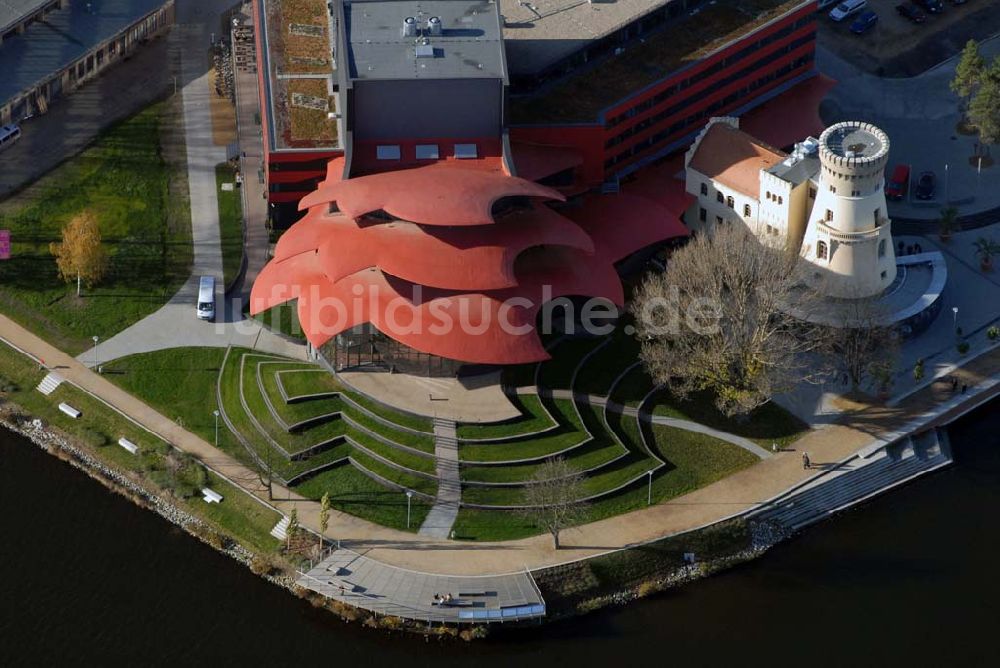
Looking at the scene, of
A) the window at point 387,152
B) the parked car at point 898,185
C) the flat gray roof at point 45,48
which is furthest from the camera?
the flat gray roof at point 45,48

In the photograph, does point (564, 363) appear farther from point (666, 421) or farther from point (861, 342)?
point (861, 342)

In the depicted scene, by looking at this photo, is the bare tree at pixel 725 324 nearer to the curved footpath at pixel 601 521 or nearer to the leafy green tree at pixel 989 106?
the curved footpath at pixel 601 521

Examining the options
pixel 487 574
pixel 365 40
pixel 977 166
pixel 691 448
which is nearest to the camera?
pixel 487 574

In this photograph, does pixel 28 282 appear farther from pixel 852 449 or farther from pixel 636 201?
pixel 852 449

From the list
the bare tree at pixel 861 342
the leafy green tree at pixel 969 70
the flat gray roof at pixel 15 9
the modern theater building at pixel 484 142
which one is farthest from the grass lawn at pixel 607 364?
the flat gray roof at pixel 15 9

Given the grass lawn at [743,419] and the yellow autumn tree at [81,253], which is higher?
the yellow autumn tree at [81,253]

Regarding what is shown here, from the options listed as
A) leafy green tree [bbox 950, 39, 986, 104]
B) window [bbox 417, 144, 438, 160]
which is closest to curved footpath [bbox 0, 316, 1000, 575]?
leafy green tree [bbox 950, 39, 986, 104]

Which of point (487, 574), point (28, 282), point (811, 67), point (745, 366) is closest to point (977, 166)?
point (811, 67)
